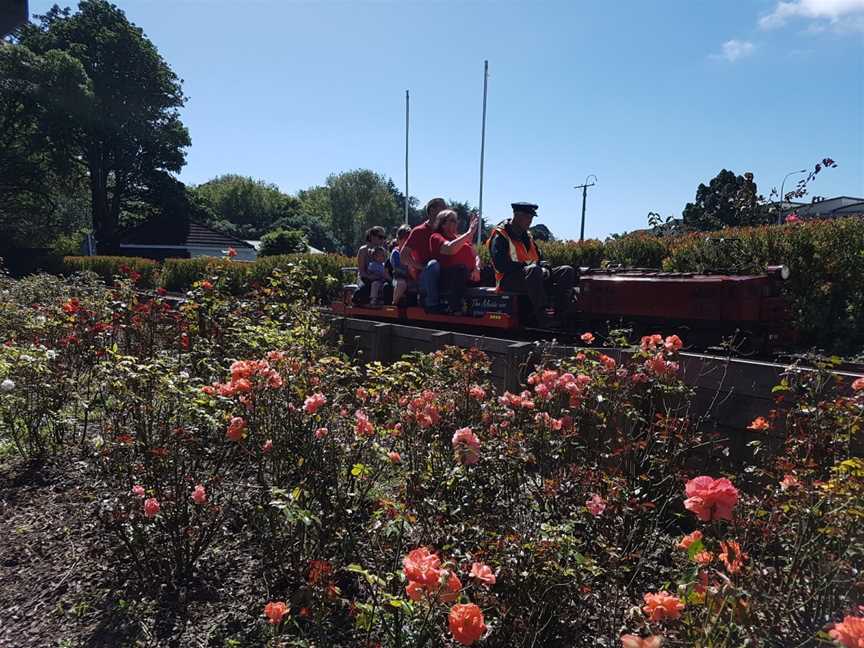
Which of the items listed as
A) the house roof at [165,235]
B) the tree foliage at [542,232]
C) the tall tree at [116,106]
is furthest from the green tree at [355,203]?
the tree foliage at [542,232]

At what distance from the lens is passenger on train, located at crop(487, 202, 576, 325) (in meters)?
5.59

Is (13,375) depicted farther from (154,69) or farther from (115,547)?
(154,69)

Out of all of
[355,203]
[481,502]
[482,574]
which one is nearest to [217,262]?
[481,502]

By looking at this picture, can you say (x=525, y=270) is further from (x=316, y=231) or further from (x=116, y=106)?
(x=316, y=231)

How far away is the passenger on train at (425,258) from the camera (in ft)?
21.0

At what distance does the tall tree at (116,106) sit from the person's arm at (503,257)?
2987 centimetres

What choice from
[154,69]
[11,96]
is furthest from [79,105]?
[154,69]

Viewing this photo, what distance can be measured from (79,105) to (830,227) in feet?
103

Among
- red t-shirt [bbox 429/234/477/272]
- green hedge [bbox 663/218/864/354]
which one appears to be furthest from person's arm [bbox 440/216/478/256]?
green hedge [bbox 663/218/864/354]

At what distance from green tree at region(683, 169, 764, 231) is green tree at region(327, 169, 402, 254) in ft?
183

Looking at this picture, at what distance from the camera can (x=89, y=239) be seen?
2966 cm

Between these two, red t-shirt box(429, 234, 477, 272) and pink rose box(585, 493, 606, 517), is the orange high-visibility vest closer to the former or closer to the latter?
red t-shirt box(429, 234, 477, 272)

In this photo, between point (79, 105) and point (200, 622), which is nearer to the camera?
point (200, 622)

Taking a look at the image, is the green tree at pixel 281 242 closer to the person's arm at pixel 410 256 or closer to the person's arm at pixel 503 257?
the person's arm at pixel 410 256
